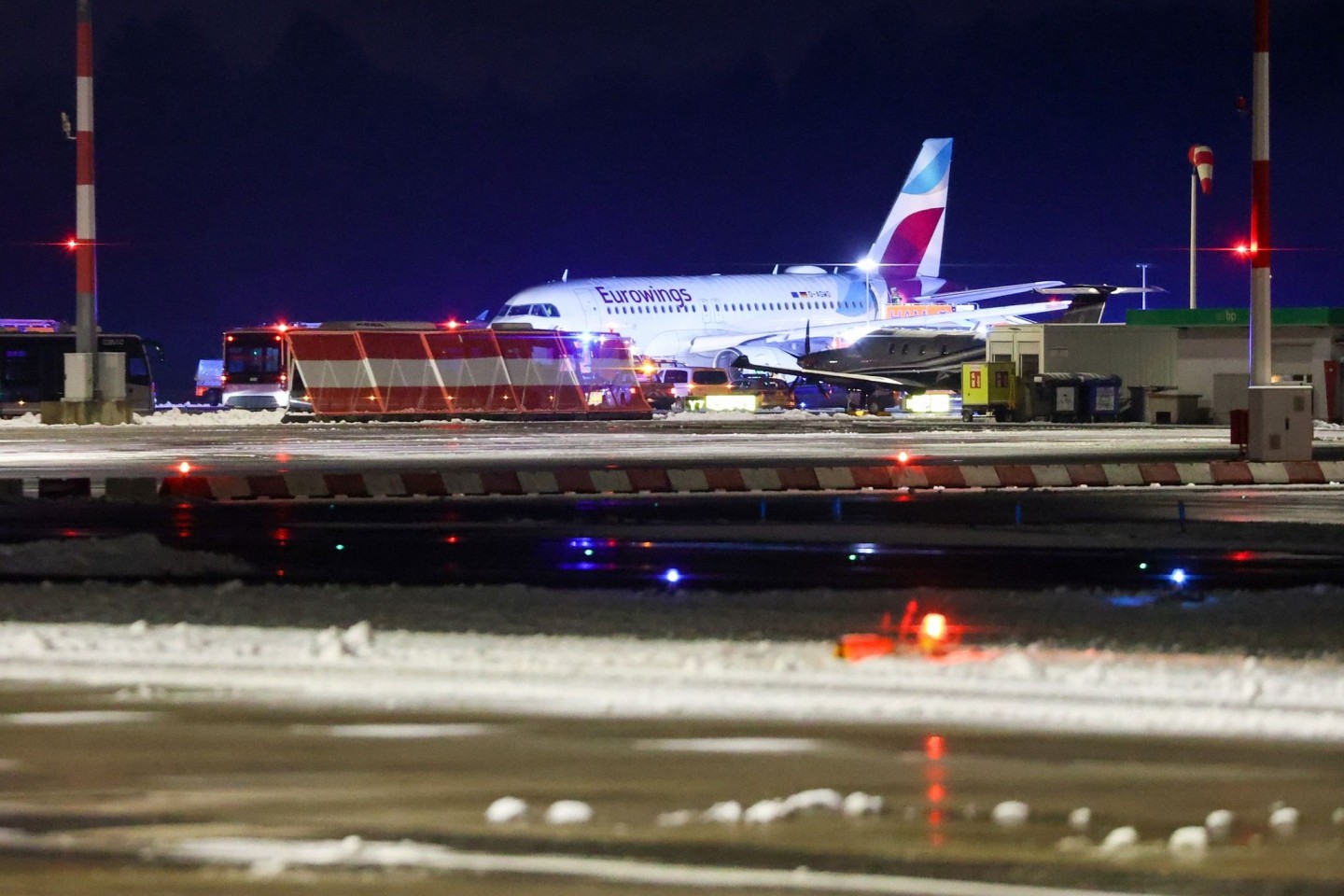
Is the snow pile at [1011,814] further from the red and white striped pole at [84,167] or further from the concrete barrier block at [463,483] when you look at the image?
the red and white striped pole at [84,167]

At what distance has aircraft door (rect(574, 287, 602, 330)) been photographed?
7088cm

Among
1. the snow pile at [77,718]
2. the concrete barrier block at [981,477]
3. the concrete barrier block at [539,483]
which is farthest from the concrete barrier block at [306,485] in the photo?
the snow pile at [77,718]

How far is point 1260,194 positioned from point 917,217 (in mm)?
67592

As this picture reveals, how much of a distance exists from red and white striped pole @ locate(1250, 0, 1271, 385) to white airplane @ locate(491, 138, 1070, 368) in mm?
40477

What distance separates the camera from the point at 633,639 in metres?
10.8

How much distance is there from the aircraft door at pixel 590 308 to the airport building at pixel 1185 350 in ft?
59.4

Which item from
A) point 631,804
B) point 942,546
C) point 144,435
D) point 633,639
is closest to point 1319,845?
point 631,804

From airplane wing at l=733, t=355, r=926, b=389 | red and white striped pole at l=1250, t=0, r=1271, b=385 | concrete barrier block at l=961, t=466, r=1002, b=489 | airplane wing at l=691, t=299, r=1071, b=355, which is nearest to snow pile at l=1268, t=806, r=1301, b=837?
concrete barrier block at l=961, t=466, r=1002, b=489

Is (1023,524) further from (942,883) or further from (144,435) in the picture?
(144,435)

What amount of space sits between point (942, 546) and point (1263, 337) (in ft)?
38.8

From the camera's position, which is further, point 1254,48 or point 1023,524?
point 1254,48

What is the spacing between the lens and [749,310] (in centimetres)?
7875

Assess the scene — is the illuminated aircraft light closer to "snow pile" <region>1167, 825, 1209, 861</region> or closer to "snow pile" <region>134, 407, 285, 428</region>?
"snow pile" <region>1167, 825, 1209, 861</region>

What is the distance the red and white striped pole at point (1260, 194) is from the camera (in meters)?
26.9
